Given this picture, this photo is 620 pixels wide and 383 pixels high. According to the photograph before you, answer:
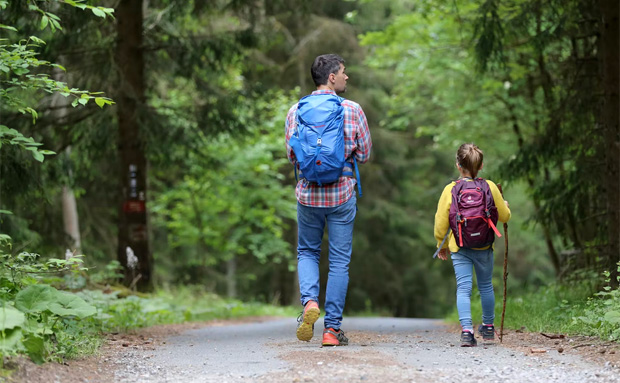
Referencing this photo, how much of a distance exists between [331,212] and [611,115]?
4200mm

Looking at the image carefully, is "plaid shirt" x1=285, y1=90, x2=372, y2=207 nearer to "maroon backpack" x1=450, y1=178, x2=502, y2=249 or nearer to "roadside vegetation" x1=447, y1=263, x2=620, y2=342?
"maroon backpack" x1=450, y1=178, x2=502, y2=249

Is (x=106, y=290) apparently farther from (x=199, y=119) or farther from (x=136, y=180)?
(x=199, y=119)

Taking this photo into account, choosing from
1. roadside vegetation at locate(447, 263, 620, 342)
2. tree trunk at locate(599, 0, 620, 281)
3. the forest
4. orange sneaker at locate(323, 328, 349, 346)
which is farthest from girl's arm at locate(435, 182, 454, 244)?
tree trunk at locate(599, 0, 620, 281)

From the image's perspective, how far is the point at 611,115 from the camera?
327 inches

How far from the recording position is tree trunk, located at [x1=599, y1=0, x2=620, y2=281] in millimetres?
8141

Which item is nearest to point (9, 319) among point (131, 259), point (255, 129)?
point (131, 259)

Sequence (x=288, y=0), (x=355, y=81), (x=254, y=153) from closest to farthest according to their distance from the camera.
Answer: (x=288, y=0), (x=254, y=153), (x=355, y=81)

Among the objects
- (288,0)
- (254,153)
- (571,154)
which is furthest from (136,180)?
(254,153)

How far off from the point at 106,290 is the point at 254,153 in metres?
11.3

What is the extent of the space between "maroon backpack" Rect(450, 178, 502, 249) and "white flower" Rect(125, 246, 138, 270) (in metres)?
6.70

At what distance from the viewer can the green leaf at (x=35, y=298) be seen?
493cm

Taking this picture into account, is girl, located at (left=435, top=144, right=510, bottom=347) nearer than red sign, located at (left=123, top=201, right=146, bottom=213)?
Yes

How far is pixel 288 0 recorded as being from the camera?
1405cm

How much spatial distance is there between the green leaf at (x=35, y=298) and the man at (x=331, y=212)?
6.10ft
